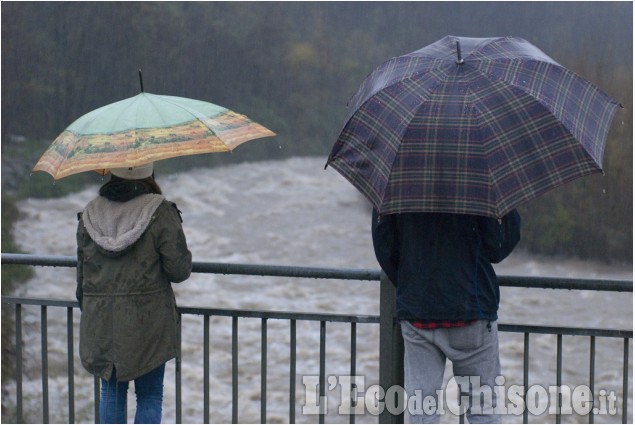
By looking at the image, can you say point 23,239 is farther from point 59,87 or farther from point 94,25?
point 94,25

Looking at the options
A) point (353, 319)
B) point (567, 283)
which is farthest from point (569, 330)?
point (353, 319)

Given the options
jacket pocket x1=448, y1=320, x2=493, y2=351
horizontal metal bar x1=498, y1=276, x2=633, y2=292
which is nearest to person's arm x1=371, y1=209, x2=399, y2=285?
jacket pocket x1=448, y1=320, x2=493, y2=351

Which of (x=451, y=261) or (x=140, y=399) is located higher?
(x=451, y=261)

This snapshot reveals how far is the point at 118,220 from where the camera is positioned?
10.9 ft

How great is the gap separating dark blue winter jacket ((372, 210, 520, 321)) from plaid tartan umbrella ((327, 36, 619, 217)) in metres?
0.18

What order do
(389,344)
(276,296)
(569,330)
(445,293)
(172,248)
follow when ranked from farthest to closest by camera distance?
1. (276,296)
2. (389,344)
3. (569,330)
4. (172,248)
5. (445,293)

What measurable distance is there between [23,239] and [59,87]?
904 cm

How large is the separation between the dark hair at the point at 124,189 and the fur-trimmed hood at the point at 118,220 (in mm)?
18

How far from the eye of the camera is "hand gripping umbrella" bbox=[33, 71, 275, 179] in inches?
129

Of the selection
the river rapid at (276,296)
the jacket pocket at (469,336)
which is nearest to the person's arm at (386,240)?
the jacket pocket at (469,336)

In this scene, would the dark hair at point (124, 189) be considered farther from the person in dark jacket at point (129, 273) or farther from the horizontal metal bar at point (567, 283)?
the horizontal metal bar at point (567, 283)

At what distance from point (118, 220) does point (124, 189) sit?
0.11 metres

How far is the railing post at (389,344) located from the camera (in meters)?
3.46

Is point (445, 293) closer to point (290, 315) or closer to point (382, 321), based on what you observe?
point (382, 321)
